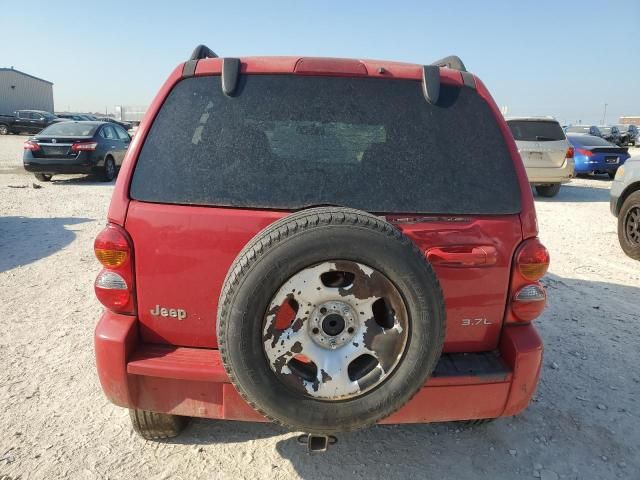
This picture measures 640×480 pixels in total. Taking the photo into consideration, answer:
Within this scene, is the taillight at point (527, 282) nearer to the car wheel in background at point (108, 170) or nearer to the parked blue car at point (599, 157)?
the car wheel in background at point (108, 170)

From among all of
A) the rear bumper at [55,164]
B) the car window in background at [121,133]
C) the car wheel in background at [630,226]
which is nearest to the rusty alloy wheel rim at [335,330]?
the car wheel in background at [630,226]

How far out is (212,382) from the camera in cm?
202

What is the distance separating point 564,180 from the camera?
1118 cm

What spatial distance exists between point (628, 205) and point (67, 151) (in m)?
11.9

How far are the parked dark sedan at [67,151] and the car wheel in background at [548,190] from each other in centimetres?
1155

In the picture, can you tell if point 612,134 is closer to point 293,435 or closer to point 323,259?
point 293,435

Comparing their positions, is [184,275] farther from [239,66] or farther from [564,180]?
[564,180]

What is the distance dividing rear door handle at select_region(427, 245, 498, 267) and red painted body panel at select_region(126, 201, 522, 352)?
0.08ft

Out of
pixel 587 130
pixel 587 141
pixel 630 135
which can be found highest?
pixel 587 130

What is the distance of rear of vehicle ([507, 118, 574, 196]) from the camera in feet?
35.6

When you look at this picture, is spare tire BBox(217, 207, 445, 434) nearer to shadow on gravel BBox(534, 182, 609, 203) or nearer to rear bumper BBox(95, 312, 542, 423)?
rear bumper BBox(95, 312, 542, 423)

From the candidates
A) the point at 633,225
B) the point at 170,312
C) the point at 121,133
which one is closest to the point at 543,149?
the point at 633,225

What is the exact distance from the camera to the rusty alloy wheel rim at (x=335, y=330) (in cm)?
179

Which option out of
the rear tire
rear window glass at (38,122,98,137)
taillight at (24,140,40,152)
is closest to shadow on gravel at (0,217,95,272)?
the rear tire
